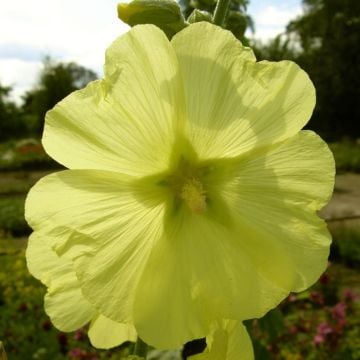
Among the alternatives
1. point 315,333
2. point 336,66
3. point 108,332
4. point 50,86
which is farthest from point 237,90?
point 50,86

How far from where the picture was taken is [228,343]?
955mm

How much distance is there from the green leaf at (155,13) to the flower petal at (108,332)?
566mm

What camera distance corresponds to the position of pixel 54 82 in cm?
2375

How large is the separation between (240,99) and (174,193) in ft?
0.70

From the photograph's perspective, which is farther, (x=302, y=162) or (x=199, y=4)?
(x=199, y=4)

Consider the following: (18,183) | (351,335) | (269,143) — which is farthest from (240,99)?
(18,183)

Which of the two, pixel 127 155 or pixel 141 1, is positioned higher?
pixel 141 1

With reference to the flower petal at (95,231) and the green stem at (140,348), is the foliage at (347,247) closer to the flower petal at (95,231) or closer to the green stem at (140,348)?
the green stem at (140,348)

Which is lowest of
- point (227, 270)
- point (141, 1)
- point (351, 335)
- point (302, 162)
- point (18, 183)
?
point (18, 183)

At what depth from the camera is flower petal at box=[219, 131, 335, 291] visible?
847 mm

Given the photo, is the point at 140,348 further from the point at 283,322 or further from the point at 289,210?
the point at 283,322

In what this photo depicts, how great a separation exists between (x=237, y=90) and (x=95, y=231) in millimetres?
298

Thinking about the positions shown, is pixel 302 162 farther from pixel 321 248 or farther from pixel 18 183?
pixel 18 183

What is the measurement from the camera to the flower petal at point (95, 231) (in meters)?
0.83
